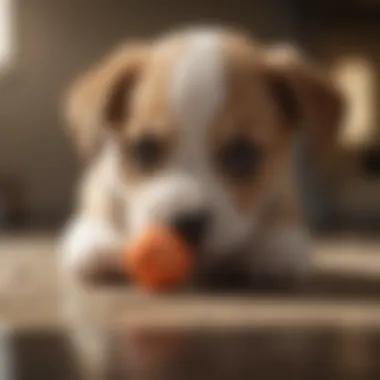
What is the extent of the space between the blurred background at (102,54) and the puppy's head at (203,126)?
727mm

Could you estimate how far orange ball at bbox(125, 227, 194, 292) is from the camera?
0.94 meters

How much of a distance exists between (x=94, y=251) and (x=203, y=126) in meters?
0.19

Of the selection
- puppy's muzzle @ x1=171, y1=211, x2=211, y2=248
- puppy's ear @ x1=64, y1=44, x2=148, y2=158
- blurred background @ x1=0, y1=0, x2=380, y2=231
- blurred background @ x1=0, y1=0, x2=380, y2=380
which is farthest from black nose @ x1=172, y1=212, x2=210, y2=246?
blurred background @ x1=0, y1=0, x2=380, y2=231

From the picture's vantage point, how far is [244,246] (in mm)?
1041

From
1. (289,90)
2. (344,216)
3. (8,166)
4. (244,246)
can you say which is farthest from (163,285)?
(8,166)

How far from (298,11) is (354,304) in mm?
1079

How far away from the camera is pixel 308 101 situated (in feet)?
3.41

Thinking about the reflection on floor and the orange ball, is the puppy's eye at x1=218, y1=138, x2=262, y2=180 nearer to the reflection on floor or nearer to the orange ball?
the orange ball

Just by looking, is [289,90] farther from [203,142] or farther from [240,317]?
[240,317]

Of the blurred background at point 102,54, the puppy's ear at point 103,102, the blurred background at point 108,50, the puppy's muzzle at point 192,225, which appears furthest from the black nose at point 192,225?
the blurred background at point 102,54

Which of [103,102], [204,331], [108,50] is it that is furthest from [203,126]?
[108,50]

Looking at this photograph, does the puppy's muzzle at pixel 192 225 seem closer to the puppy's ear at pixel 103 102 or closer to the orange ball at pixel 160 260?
the orange ball at pixel 160 260

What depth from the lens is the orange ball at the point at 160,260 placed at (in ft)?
3.09

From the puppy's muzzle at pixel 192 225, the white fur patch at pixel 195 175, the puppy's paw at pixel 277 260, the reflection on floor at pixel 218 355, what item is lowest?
the reflection on floor at pixel 218 355
